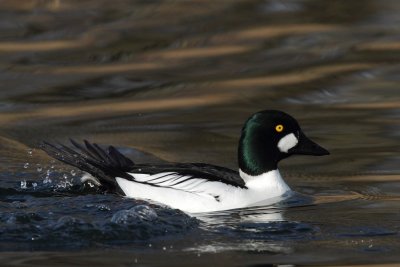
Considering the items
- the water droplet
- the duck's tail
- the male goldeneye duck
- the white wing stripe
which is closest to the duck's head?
the male goldeneye duck

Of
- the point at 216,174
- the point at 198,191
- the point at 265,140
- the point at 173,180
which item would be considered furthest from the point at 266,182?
the point at 173,180

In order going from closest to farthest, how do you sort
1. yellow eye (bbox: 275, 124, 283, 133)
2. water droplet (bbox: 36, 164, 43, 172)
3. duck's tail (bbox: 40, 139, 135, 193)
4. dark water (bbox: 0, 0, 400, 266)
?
dark water (bbox: 0, 0, 400, 266)
duck's tail (bbox: 40, 139, 135, 193)
yellow eye (bbox: 275, 124, 283, 133)
water droplet (bbox: 36, 164, 43, 172)

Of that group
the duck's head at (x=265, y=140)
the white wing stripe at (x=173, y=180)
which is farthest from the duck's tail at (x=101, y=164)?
the duck's head at (x=265, y=140)

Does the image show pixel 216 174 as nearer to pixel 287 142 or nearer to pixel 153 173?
pixel 153 173

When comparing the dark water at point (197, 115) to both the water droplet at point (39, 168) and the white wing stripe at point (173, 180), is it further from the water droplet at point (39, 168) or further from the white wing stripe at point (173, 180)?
the white wing stripe at point (173, 180)

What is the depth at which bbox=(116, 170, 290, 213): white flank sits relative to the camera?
866 cm

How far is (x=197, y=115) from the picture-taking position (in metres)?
11.4

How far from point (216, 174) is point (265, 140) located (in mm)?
504

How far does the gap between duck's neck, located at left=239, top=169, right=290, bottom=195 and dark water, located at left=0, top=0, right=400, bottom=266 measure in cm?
18

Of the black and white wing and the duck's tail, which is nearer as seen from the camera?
the black and white wing

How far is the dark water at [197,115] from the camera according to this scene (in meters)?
7.45

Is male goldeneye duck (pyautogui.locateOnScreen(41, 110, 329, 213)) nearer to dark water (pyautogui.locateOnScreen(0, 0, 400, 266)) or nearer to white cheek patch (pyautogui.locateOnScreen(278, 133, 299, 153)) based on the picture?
white cheek patch (pyautogui.locateOnScreen(278, 133, 299, 153))

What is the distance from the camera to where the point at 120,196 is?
29.0ft

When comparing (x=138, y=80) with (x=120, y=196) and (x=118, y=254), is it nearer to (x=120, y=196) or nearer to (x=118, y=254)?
(x=120, y=196)
